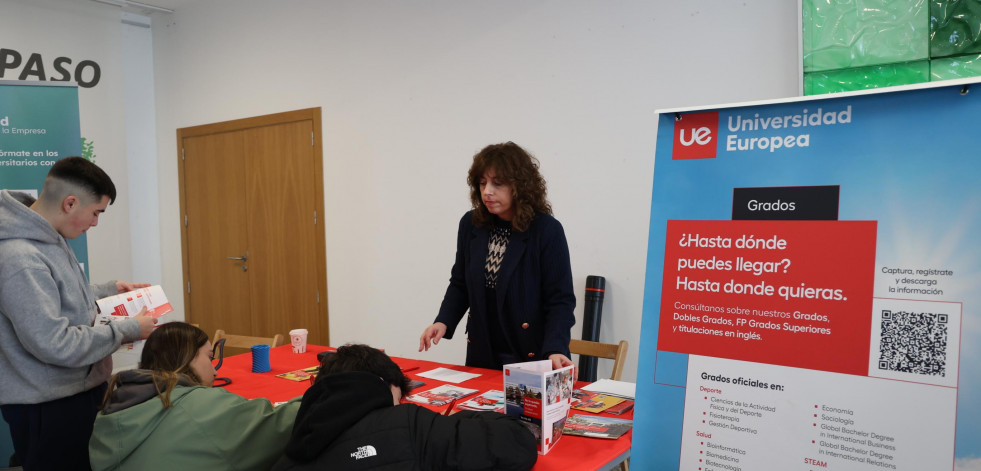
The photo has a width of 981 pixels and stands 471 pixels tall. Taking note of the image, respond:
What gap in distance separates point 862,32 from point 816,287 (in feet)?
6.85

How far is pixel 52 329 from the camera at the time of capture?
195cm

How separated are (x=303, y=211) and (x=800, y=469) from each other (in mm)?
4438

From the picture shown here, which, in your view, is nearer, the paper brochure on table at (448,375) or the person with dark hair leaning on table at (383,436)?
the person with dark hair leaning on table at (383,436)

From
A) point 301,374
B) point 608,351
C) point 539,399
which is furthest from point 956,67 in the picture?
point 301,374

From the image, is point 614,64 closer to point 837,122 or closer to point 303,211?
point 837,122

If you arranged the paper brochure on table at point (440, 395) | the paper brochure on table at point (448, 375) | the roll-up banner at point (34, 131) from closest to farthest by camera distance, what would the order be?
the paper brochure on table at point (440, 395), the paper brochure on table at point (448, 375), the roll-up banner at point (34, 131)

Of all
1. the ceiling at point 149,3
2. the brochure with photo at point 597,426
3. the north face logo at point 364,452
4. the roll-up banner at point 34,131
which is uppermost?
the ceiling at point 149,3

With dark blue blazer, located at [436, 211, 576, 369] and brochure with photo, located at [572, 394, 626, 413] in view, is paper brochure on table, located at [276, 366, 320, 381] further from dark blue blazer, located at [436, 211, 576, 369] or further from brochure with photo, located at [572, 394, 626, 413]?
brochure with photo, located at [572, 394, 626, 413]

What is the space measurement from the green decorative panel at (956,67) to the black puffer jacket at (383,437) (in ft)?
7.99

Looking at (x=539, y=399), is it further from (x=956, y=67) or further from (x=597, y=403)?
(x=956, y=67)

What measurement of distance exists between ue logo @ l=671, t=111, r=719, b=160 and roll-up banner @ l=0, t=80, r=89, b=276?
3.79 metres

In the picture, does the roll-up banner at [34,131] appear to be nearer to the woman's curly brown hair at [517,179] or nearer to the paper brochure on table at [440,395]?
the woman's curly brown hair at [517,179]

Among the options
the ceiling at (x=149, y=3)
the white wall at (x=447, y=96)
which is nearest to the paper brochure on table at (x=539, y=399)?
the white wall at (x=447, y=96)

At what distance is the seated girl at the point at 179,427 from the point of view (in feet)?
5.08
